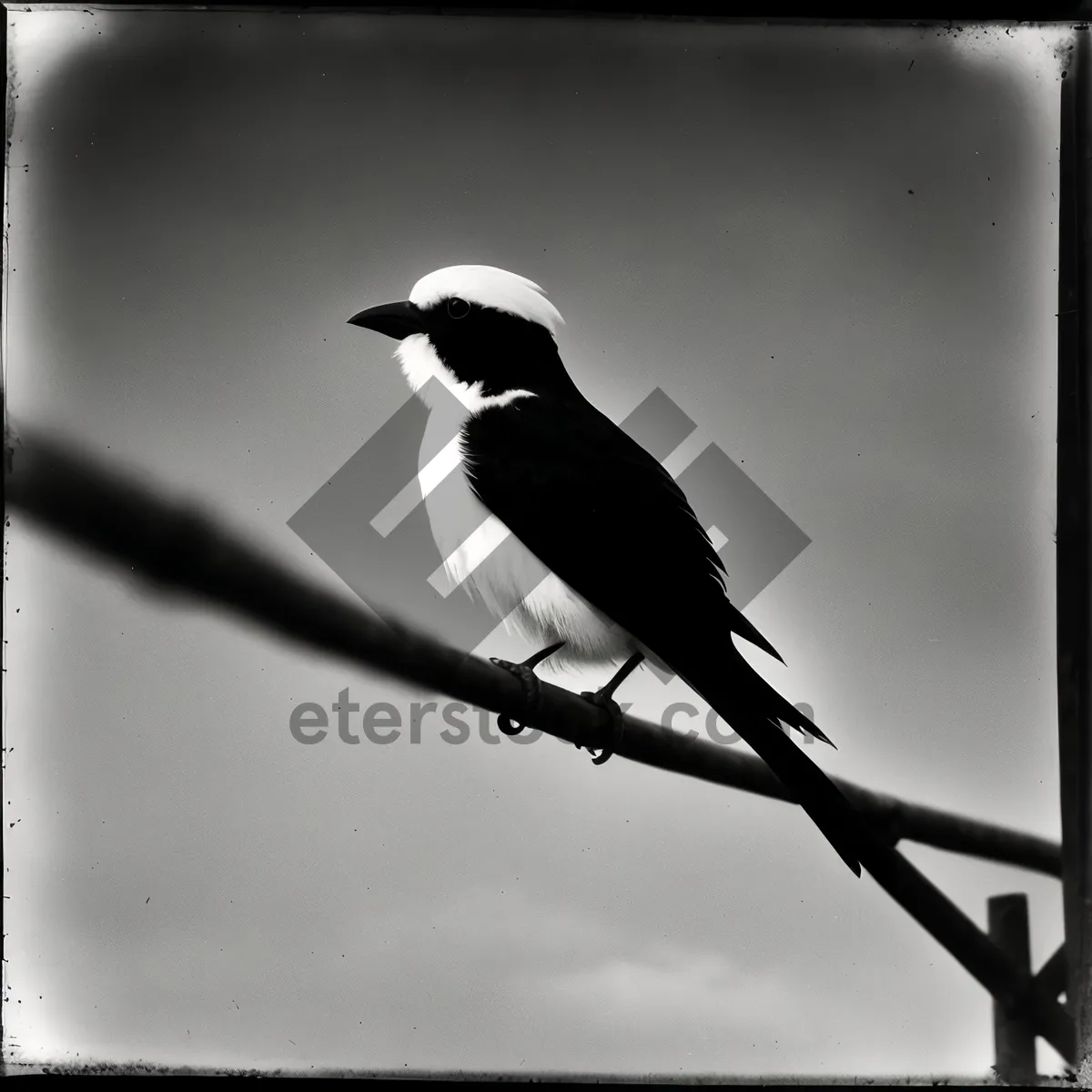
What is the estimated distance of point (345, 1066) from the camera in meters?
1.48

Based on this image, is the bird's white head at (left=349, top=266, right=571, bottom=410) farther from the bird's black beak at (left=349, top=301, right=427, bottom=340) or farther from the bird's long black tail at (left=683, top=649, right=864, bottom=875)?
the bird's long black tail at (left=683, top=649, right=864, bottom=875)

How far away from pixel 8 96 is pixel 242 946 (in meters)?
1.34

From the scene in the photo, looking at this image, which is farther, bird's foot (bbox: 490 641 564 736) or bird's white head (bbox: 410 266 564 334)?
bird's white head (bbox: 410 266 564 334)

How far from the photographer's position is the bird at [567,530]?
1.46m

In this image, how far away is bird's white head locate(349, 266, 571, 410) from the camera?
1525mm

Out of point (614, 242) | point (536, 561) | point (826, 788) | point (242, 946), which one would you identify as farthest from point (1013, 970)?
point (614, 242)

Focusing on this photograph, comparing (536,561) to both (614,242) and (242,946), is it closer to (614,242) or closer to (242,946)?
(614,242)

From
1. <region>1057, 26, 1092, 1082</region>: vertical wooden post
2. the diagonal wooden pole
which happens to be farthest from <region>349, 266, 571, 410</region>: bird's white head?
<region>1057, 26, 1092, 1082</region>: vertical wooden post

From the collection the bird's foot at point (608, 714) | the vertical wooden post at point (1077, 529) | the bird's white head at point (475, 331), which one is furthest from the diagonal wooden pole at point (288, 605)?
the bird's white head at point (475, 331)

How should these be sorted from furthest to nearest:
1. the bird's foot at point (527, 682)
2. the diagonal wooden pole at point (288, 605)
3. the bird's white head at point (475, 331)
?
the bird's white head at point (475, 331)
the diagonal wooden pole at point (288, 605)
the bird's foot at point (527, 682)

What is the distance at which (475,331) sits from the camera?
153cm

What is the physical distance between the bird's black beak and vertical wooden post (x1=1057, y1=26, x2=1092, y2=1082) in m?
0.99

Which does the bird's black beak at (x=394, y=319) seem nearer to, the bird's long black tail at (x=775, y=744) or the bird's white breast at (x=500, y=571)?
the bird's white breast at (x=500, y=571)

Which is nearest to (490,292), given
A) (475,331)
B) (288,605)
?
(475,331)
